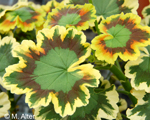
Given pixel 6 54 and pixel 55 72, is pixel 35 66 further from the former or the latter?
pixel 6 54

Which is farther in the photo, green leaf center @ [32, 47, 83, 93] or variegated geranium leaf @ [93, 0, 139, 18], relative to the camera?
variegated geranium leaf @ [93, 0, 139, 18]

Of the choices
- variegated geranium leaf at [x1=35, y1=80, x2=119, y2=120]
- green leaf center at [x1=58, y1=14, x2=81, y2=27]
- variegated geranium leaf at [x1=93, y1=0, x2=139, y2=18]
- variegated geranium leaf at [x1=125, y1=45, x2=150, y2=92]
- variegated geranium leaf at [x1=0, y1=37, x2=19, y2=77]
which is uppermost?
variegated geranium leaf at [x1=93, y1=0, x2=139, y2=18]

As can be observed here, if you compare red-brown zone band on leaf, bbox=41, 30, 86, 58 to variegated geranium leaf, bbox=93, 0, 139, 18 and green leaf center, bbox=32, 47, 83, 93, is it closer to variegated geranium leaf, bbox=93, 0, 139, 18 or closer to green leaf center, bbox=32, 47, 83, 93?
green leaf center, bbox=32, 47, 83, 93

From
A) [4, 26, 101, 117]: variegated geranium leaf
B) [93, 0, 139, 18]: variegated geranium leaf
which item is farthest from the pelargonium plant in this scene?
[93, 0, 139, 18]: variegated geranium leaf

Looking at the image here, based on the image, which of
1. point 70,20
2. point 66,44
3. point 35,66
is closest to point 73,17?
point 70,20

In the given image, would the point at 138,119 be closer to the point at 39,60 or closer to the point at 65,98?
the point at 65,98

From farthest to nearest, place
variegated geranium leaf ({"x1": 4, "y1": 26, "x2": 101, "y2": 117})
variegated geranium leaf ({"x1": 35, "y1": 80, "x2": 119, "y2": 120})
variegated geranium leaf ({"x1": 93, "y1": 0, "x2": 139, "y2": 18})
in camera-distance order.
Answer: variegated geranium leaf ({"x1": 93, "y1": 0, "x2": 139, "y2": 18})
variegated geranium leaf ({"x1": 35, "y1": 80, "x2": 119, "y2": 120})
variegated geranium leaf ({"x1": 4, "y1": 26, "x2": 101, "y2": 117})

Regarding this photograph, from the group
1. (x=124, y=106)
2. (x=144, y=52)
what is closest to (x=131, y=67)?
(x=144, y=52)
